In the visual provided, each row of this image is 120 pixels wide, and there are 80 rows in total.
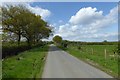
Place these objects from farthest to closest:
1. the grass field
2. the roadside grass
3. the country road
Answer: the grass field < the country road < the roadside grass

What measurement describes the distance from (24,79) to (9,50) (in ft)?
62.7

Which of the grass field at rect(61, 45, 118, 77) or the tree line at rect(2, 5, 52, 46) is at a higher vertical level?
the tree line at rect(2, 5, 52, 46)

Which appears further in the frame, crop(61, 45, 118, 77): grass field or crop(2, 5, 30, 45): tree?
crop(2, 5, 30, 45): tree

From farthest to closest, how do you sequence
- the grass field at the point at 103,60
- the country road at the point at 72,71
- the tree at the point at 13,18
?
the tree at the point at 13,18 → the grass field at the point at 103,60 → the country road at the point at 72,71

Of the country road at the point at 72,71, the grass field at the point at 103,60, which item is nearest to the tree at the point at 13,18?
the grass field at the point at 103,60

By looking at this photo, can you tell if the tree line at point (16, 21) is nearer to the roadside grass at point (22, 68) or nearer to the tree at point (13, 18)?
the tree at point (13, 18)

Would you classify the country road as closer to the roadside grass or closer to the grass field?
the roadside grass

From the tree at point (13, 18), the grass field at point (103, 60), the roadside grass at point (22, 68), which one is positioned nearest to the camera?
the roadside grass at point (22, 68)

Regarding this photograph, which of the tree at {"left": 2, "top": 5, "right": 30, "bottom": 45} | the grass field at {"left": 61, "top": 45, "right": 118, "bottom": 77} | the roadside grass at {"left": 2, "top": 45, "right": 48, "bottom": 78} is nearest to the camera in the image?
the roadside grass at {"left": 2, "top": 45, "right": 48, "bottom": 78}

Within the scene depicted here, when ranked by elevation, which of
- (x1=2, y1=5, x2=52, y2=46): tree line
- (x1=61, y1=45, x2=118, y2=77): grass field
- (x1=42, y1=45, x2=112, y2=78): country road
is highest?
(x1=2, y1=5, x2=52, y2=46): tree line

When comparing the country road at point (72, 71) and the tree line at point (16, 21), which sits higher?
the tree line at point (16, 21)

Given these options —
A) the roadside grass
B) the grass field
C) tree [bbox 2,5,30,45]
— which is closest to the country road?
the roadside grass

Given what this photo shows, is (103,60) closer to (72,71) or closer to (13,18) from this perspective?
(72,71)

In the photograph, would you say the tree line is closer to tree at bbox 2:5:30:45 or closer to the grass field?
tree at bbox 2:5:30:45
